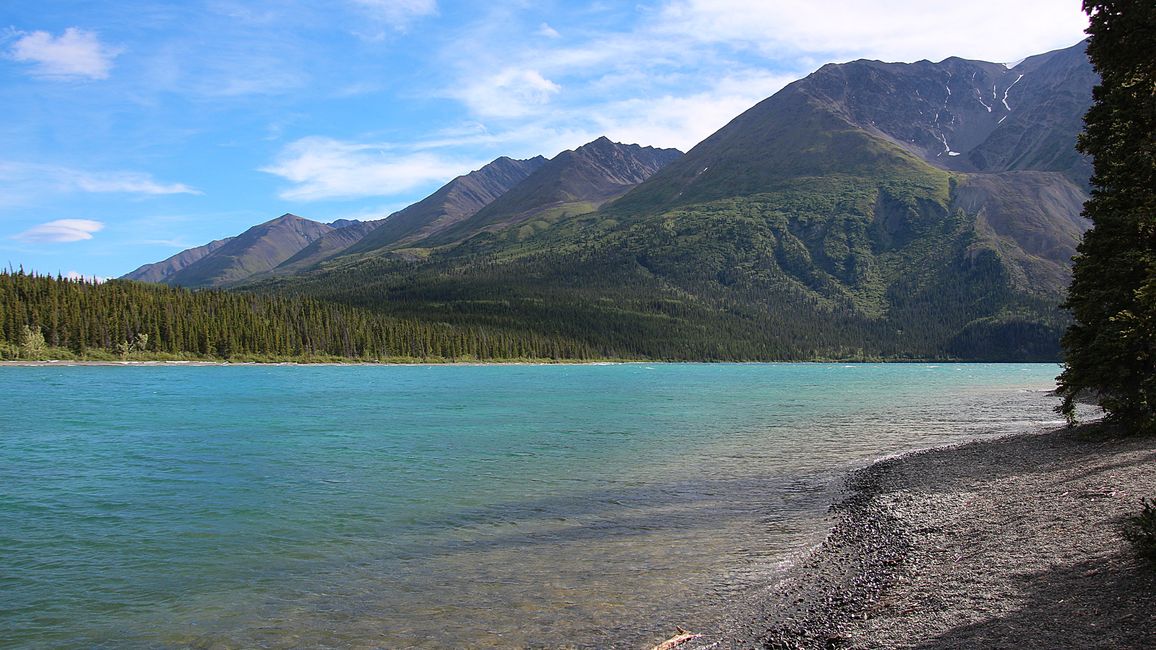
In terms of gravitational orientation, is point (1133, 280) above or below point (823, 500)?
above

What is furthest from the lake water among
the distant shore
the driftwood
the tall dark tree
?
the tall dark tree

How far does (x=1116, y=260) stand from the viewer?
30.1 m

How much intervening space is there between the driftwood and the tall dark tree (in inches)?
883

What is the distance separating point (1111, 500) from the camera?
20422 millimetres

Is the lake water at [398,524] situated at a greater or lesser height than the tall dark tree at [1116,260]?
lesser

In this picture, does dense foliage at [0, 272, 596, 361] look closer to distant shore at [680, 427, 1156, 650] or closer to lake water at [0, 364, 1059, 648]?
lake water at [0, 364, 1059, 648]

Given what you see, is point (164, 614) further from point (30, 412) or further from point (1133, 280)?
point (30, 412)

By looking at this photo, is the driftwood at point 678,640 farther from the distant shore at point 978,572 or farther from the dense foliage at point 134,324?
the dense foliage at point 134,324

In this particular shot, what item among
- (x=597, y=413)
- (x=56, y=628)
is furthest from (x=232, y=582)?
(x=597, y=413)

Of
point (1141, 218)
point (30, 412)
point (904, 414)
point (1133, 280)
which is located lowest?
point (904, 414)

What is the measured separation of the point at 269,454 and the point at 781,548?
3093cm

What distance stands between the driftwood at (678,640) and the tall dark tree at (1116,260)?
22.4 metres

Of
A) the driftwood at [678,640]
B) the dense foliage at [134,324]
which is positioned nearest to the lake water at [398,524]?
the driftwood at [678,640]

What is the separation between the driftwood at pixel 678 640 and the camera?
14391 mm
